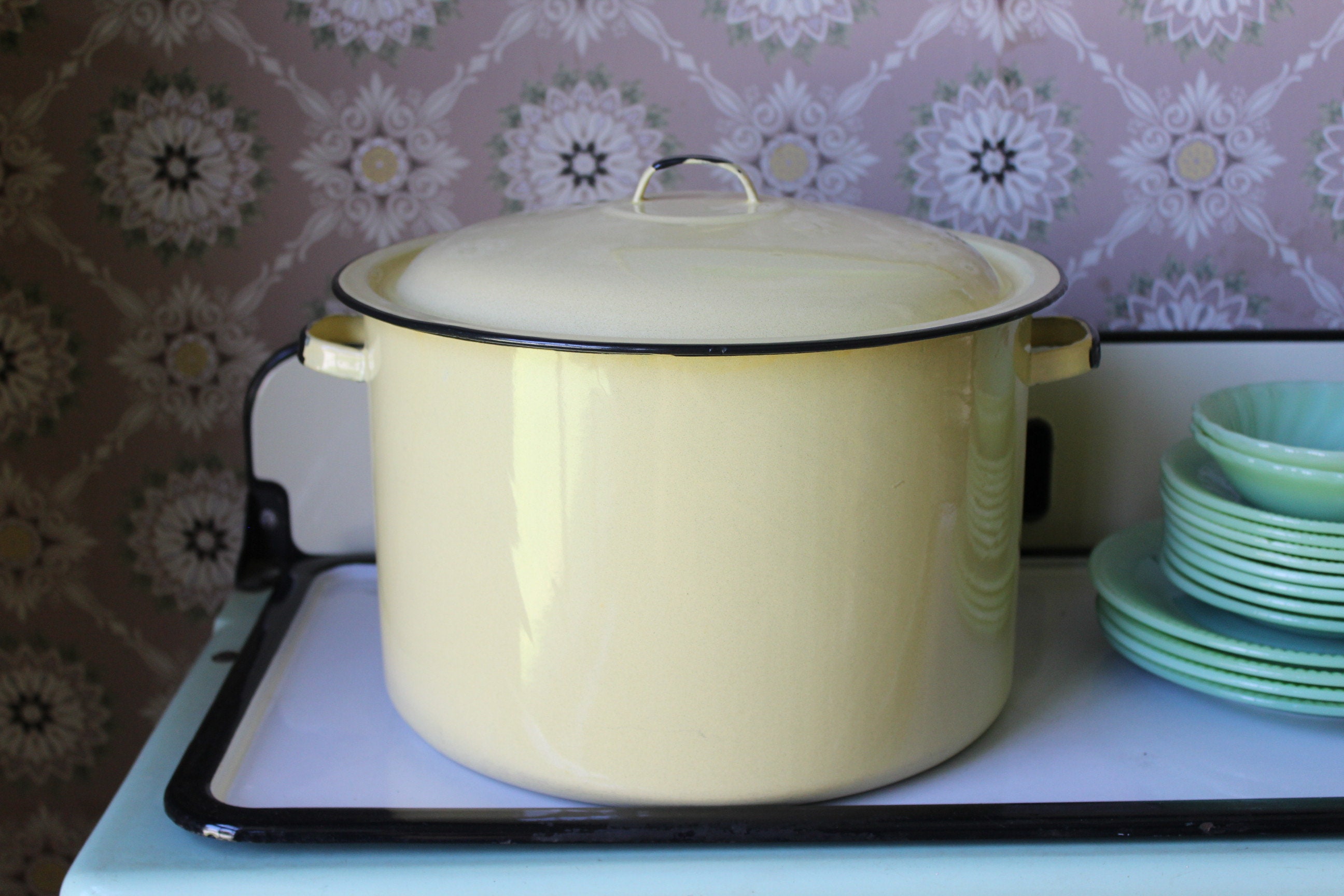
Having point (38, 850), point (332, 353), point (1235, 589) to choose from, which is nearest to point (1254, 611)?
point (1235, 589)

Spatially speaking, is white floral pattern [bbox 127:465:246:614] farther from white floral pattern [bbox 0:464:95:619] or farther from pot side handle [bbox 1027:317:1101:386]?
pot side handle [bbox 1027:317:1101:386]

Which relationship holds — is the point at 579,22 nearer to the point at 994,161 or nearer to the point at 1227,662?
the point at 994,161

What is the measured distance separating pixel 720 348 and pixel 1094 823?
1.11 ft

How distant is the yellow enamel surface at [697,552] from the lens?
55cm

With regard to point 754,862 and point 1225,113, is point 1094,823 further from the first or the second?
point 1225,113

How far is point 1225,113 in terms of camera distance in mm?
928

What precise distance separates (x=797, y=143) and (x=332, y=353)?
0.45m

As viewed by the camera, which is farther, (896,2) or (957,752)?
(896,2)

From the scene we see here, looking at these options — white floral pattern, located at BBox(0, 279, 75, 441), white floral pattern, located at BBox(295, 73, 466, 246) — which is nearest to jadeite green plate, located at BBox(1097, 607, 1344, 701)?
white floral pattern, located at BBox(295, 73, 466, 246)

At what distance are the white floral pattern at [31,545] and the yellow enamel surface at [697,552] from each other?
52 centimetres

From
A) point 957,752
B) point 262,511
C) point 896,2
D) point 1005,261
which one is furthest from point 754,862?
point 896,2

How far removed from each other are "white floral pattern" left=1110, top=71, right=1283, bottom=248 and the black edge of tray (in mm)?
513

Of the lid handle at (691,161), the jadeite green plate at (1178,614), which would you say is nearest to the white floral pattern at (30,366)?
the lid handle at (691,161)

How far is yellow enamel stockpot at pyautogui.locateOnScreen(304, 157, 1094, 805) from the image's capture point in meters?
0.55
